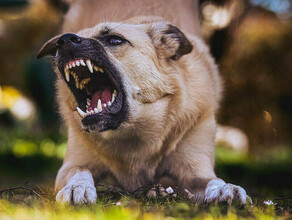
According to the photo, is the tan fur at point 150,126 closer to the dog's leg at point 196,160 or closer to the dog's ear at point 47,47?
the dog's leg at point 196,160

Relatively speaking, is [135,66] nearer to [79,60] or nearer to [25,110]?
[79,60]

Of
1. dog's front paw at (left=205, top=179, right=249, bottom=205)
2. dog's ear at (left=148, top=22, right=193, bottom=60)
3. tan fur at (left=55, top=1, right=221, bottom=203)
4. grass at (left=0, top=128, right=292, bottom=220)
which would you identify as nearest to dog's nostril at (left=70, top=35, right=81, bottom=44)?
tan fur at (left=55, top=1, right=221, bottom=203)

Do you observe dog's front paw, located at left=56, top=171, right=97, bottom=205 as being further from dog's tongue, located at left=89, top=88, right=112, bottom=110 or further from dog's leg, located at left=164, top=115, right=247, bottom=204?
dog's leg, located at left=164, top=115, right=247, bottom=204

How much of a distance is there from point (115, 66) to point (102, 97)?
0.77 feet

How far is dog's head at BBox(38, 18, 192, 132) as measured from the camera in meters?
2.80

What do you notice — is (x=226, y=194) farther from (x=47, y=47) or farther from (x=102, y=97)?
(x=47, y=47)

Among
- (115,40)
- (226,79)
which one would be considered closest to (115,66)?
(115,40)

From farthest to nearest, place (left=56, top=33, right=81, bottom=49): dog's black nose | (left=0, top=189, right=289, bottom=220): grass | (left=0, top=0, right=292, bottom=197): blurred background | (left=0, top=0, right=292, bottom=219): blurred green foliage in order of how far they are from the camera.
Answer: (left=0, top=0, right=292, bottom=197): blurred background → (left=0, top=0, right=292, bottom=219): blurred green foliage → (left=56, top=33, right=81, bottom=49): dog's black nose → (left=0, top=189, right=289, bottom=220): grass

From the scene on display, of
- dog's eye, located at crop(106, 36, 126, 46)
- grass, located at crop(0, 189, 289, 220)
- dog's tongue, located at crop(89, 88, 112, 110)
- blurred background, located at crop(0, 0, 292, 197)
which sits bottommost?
grass, located at crop(0, 189, 289, 220)

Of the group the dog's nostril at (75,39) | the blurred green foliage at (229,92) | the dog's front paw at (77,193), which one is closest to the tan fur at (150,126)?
the dog's nostril at (75,39)

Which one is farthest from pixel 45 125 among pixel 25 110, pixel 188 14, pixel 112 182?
pixel 112 182

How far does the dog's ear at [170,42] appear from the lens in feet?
10.6

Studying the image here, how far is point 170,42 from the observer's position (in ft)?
10.6

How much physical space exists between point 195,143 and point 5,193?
4.30 feet
